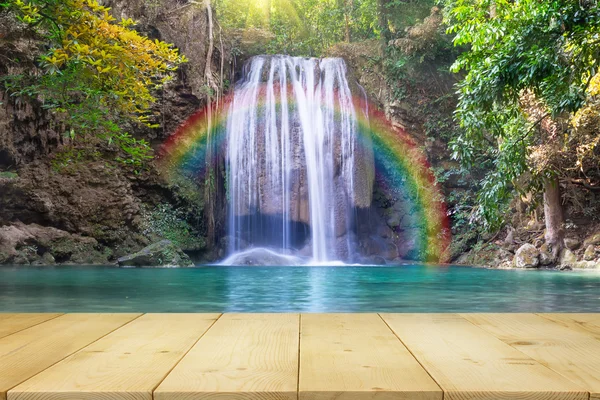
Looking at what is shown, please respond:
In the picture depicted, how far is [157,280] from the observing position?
398 inches

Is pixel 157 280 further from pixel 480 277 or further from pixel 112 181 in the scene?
pixel 112 181

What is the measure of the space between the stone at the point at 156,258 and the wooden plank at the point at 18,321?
→ 12253 millimetres

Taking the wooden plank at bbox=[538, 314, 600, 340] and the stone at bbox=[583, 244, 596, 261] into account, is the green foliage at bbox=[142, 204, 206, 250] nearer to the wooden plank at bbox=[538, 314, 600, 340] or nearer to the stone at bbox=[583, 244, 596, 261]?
the stone at bbox=[583, 244, 596, 261]

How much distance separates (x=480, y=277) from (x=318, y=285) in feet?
12.1

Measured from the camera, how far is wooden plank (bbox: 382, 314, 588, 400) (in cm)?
120

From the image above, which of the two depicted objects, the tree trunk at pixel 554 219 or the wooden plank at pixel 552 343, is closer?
the wooden plank at pixel 552 343

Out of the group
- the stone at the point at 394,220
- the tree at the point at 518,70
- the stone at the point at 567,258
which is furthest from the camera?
the stone at the point at 394,220

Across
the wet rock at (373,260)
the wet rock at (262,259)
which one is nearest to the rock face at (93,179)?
the wet rock at (262,259)

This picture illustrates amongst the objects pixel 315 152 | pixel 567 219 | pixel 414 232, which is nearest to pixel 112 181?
pixel 315 152

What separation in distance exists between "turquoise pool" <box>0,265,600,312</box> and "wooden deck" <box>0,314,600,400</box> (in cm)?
407

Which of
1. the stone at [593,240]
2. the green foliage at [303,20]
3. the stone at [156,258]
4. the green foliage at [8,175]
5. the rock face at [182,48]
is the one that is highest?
the green foliage at [303,20]

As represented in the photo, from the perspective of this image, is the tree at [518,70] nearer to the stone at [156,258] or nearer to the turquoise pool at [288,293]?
the turquoise pool at [288,293]

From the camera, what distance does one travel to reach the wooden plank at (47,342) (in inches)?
54.2

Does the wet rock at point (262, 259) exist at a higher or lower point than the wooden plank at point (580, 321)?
lower
